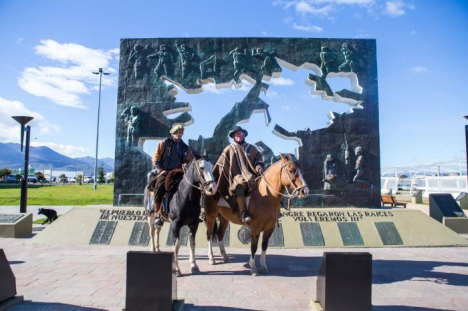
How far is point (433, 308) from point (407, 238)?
17.4 ft

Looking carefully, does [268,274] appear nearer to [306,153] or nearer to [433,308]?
[433,308]

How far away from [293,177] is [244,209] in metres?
1.17

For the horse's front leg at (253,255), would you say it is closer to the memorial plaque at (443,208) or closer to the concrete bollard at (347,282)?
the concrete bollard at (347,282)

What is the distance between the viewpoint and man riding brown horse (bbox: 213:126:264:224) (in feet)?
22.9

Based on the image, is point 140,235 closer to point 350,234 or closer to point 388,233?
point 350,234

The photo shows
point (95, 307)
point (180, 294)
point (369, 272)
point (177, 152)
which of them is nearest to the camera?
point (369, 272)

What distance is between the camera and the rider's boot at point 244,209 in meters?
6.80

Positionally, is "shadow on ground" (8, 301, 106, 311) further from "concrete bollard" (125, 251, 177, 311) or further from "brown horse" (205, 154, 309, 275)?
"brown horse" (205, 154, 309, 275)

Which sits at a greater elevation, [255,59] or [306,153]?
[255,59]

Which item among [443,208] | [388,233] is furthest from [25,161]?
[443,208]

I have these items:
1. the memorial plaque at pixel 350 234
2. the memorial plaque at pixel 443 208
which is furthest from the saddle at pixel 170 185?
the memorial plaque at pixel 443 208

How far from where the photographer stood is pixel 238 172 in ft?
24.0

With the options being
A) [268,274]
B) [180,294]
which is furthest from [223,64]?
[180,294]

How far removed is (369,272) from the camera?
4.50 meters
